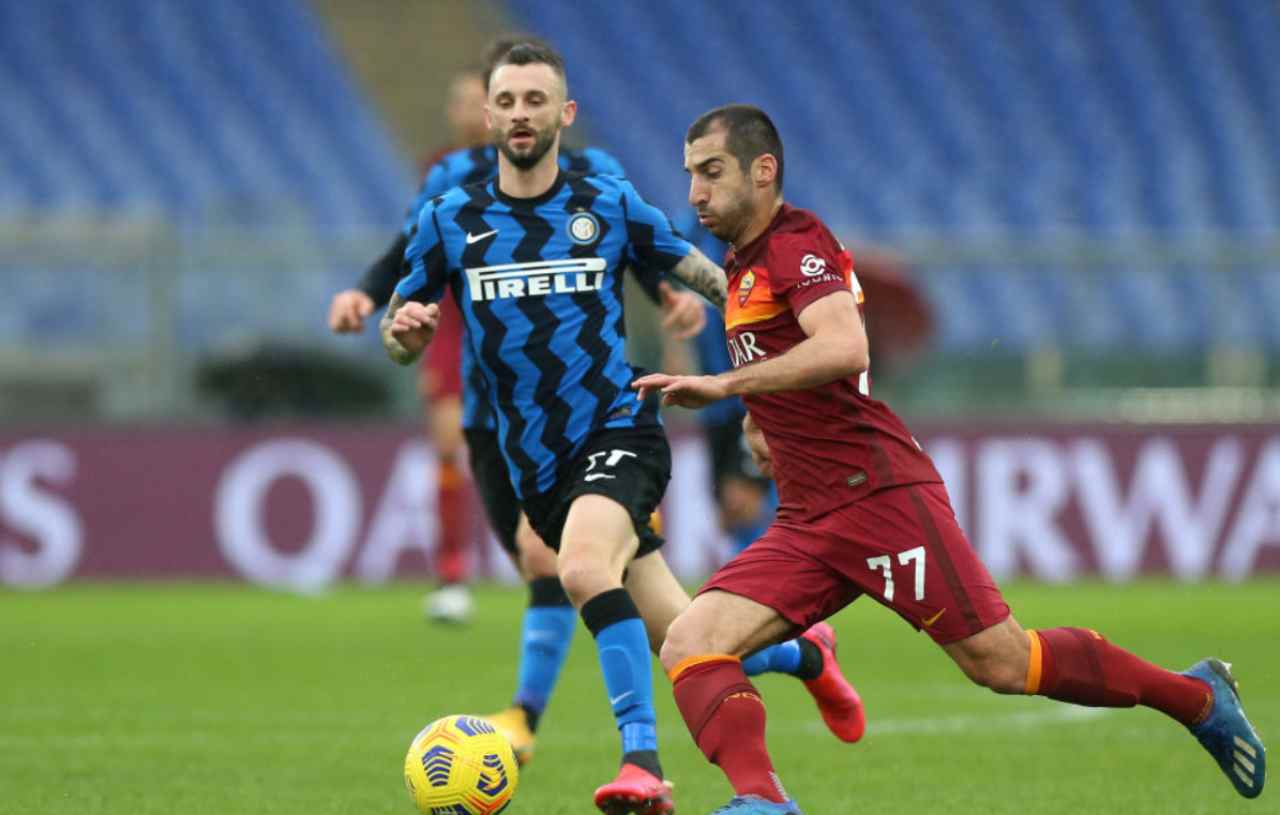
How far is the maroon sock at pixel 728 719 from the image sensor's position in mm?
4492

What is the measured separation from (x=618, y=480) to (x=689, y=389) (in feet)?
3.31

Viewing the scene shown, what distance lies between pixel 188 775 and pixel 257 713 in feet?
5.29

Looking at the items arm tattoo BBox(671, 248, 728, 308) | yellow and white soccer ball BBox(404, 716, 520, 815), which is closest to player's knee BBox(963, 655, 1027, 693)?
yellow and white soccer ball BBox(404, 716, 520, 815)

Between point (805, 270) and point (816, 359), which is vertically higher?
point (805, 270)

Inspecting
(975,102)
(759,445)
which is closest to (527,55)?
(759,445)

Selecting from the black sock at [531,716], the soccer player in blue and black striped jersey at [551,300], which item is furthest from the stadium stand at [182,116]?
the soccer player in blue and black striped jersey at [551,300]

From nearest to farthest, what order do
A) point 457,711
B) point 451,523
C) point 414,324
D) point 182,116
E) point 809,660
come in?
point 414,324
point 809,660
point 457,711
point 451,523
point 182,116

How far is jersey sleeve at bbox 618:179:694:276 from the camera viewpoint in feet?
18.8

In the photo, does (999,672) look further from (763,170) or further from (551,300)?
(551,300)

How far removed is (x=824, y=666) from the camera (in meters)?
6.05

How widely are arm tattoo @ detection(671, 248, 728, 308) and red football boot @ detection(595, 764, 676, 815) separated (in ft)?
4.69

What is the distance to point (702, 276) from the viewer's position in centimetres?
570

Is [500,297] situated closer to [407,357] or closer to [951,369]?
[407,357]

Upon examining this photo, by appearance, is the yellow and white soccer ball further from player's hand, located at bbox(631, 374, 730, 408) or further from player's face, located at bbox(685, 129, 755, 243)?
player's face, located at bbox(685, 129, 755, 243)
